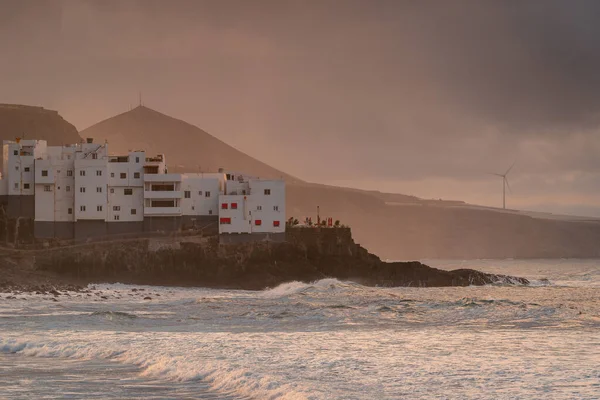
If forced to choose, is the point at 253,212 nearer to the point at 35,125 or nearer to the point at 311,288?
the point at 311,288

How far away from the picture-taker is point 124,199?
311ft

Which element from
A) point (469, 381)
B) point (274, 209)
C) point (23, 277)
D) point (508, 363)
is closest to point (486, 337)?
point (508, 363)

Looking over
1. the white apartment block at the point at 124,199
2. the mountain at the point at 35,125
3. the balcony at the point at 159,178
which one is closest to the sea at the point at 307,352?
the white apartment block at the point at 124,199

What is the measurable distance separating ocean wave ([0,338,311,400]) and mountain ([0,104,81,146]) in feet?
471

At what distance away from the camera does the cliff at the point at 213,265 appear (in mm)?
86875

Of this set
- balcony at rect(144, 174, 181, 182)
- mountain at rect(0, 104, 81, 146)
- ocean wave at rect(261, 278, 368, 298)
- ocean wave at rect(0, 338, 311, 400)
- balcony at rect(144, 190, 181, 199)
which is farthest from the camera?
mountain at rect(0, 104, 81, 146)

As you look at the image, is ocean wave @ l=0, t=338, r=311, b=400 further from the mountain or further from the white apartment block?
the mountain

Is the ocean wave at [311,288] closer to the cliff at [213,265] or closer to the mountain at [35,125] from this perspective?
the cliff at [213,265]

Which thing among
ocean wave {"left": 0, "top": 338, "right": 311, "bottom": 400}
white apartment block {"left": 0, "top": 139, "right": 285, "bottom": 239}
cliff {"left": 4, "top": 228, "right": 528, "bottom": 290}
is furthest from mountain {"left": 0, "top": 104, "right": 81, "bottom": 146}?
ocean wave {"left": 0, "top": 338, "right": 311, "bottom": 400}

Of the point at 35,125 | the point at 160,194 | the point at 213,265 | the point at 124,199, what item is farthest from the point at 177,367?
the point at 35,125

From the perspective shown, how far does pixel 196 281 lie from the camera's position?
87.0m

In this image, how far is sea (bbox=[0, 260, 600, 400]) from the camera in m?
23.8

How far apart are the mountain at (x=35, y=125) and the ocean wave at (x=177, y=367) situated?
5646 inches

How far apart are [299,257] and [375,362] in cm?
6284
